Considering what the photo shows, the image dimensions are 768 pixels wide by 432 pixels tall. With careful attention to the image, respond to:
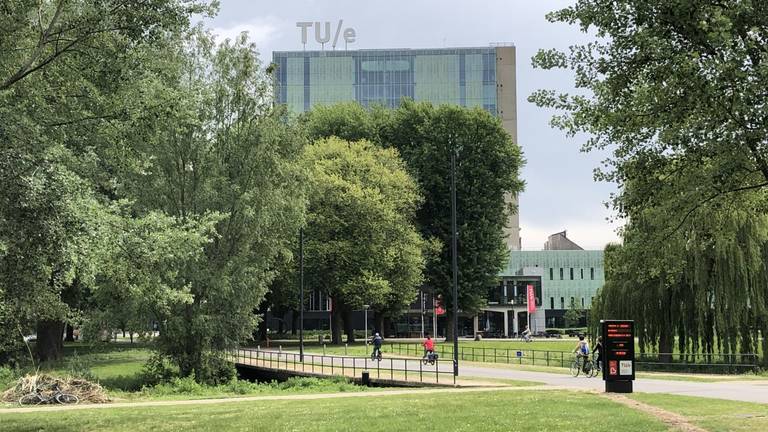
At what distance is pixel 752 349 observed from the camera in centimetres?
3225

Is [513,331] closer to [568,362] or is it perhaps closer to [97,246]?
[568,362]

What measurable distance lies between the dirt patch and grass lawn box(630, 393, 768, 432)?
183 mm

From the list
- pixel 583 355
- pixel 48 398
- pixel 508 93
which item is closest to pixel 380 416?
pixel 48 398

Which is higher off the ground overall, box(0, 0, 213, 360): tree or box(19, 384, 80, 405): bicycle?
box(0, 0, 213, 360): tree

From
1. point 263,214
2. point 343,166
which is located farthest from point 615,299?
point 343,166

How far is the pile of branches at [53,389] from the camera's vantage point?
78.4ft

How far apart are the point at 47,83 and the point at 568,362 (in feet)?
105

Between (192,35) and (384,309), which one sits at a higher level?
(192,35)

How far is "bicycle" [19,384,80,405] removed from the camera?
915 inches

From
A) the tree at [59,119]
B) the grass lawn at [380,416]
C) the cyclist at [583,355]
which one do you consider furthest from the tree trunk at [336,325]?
the tree at [59,119]

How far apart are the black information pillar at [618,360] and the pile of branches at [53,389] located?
15.7 meters

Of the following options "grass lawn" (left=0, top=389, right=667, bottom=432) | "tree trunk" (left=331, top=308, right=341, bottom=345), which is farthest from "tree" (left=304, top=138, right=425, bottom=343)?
"grass lawn" (left=0, top=389, right=667, bottom=432)

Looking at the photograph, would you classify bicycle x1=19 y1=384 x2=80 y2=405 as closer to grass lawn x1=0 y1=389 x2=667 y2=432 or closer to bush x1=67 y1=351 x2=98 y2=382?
grass lawn x1=0 y1=389 x2=667 y2=432

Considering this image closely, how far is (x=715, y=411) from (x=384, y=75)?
10671 centimetres
